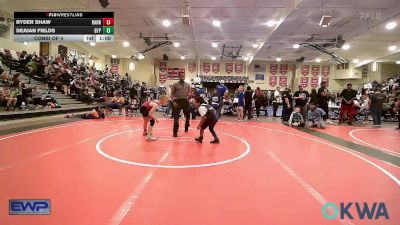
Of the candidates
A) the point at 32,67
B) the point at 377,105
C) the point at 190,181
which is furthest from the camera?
the point at 32,67

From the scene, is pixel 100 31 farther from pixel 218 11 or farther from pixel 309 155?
pixel 218 11

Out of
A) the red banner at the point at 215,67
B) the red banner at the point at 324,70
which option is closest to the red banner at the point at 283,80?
the red banner at the point at 324,70

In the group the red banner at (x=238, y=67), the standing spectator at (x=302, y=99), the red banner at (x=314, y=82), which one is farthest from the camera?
the red banner at (x=238, y=67)

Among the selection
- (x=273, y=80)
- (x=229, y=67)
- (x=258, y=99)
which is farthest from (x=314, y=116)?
(x=229, y=67)

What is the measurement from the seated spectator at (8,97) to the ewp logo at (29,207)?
871 centimetres

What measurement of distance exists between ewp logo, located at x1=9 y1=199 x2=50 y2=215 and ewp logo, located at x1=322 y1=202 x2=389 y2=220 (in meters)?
2.79

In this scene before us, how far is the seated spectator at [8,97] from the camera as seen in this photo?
31.6 ft

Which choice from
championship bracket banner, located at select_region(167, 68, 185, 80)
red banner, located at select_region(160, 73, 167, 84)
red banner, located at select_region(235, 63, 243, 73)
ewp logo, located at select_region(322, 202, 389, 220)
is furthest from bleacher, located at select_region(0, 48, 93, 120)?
red banner, located at select_region(235, 63, 243, 73)

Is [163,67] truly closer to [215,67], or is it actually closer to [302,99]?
[215,67]
